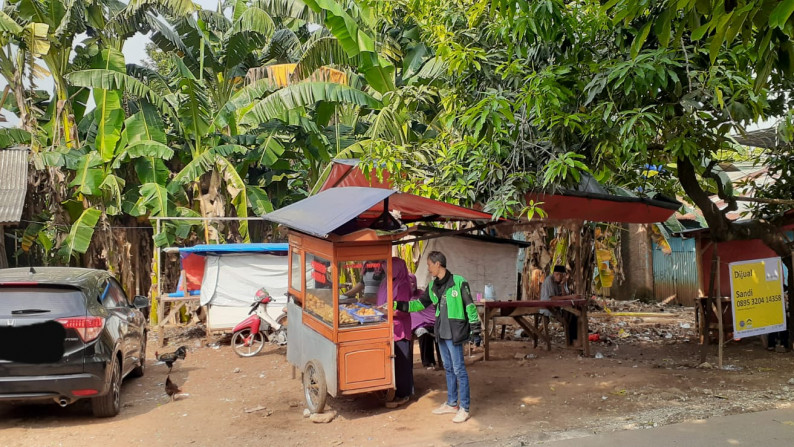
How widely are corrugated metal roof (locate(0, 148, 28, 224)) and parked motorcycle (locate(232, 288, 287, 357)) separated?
4077mm

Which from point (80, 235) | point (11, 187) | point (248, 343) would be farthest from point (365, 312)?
point (80, 235)

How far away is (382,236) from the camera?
6516 mm

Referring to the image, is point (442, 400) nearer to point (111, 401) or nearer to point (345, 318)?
point (345, 318)

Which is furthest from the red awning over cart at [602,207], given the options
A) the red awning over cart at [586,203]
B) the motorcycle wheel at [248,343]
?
the motorcycle wheel at [248,343]

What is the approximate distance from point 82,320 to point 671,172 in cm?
927

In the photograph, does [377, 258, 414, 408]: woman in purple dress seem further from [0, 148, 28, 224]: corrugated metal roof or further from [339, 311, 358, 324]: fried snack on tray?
[0, 148, 28, 224]: corrugated metal roof

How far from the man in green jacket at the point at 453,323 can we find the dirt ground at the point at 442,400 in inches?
9.7

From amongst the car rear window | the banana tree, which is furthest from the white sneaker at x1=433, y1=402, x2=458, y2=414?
the banana tree

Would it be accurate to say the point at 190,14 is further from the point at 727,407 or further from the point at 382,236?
the point at 727,407

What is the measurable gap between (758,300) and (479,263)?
434cm

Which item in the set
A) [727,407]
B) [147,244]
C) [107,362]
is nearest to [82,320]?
[107,362]

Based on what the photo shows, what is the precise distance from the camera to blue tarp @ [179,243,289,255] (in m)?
11.8

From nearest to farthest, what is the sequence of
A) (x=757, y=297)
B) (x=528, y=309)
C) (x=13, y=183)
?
(x=757, y=297) < (x=528, y=309) < (x=13, y=183)

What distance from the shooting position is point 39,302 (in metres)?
6.43
